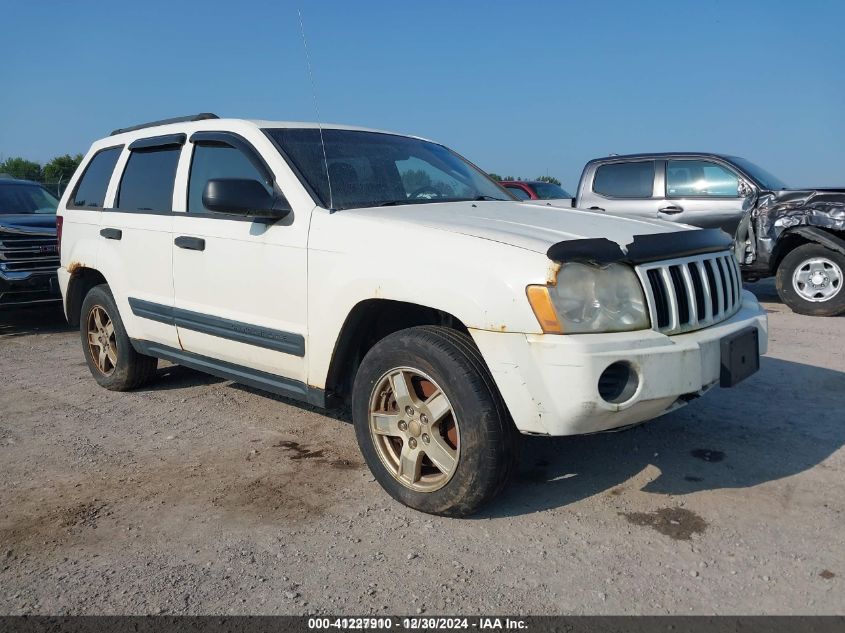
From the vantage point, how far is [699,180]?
381 inches

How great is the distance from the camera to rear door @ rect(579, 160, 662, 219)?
32.4 feet

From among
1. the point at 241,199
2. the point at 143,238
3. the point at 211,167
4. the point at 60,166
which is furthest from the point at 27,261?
the point at 60,166

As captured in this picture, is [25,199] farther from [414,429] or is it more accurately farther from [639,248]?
[639,248]

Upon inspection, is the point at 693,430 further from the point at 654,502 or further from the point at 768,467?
the point at 654,502

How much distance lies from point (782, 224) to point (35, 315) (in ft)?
29.8

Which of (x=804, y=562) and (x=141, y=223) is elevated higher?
→ (x=141, y=223)

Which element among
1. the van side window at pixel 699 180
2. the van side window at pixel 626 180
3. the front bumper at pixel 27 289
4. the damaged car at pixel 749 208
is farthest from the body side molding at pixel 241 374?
the van side window at pixel 699 180

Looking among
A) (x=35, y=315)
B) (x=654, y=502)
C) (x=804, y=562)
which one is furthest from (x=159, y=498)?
(x=35, y=315)

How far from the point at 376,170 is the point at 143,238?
1620mm

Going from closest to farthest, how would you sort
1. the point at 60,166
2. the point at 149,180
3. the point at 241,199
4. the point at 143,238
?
the point at 241,199 < the point at 143,238 < the point at 149,180 < the point at 60,166

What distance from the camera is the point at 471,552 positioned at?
9.79ft

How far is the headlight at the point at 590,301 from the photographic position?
9.32 ft

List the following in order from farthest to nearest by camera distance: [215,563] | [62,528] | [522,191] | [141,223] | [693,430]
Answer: [522,191], [141,223], [693,430], [62,528], [215,563]

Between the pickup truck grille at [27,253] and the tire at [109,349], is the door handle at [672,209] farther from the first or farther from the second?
the pickup truck grille at [27,253]
